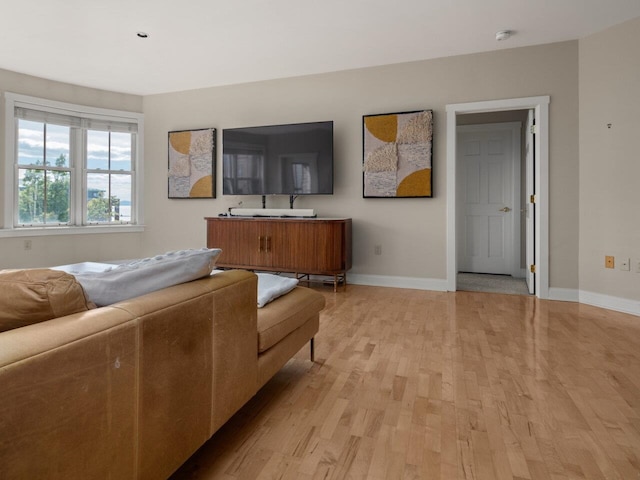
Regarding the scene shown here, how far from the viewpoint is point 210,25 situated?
11.6 feet

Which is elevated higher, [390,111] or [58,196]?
[390,111]

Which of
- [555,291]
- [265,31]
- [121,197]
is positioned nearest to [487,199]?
[555,291]

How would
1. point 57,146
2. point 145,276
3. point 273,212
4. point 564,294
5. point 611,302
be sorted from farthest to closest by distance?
point 57,146
point 273,212
point 564,294
point 611,302
point 145,276

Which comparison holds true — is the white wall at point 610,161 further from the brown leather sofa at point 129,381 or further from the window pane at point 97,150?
the window pane at point 97,150

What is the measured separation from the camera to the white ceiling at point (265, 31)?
320 cm

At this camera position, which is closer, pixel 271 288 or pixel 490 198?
pixel 271 288

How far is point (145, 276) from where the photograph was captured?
120 cm

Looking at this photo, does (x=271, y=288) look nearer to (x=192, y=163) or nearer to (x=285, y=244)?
(x=285, y=244)

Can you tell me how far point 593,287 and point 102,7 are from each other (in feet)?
16.3

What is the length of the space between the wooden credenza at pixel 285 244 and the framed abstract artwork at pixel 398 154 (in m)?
0.60

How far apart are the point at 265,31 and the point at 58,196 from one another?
3.56 meters

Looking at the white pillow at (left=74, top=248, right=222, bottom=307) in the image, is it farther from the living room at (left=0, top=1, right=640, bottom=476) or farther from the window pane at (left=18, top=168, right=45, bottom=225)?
the window pane at (left=18, top=168, right=45, bottom=225)

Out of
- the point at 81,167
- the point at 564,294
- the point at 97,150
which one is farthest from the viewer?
the point at 97,150

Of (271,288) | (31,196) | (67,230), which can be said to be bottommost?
(271,288)
